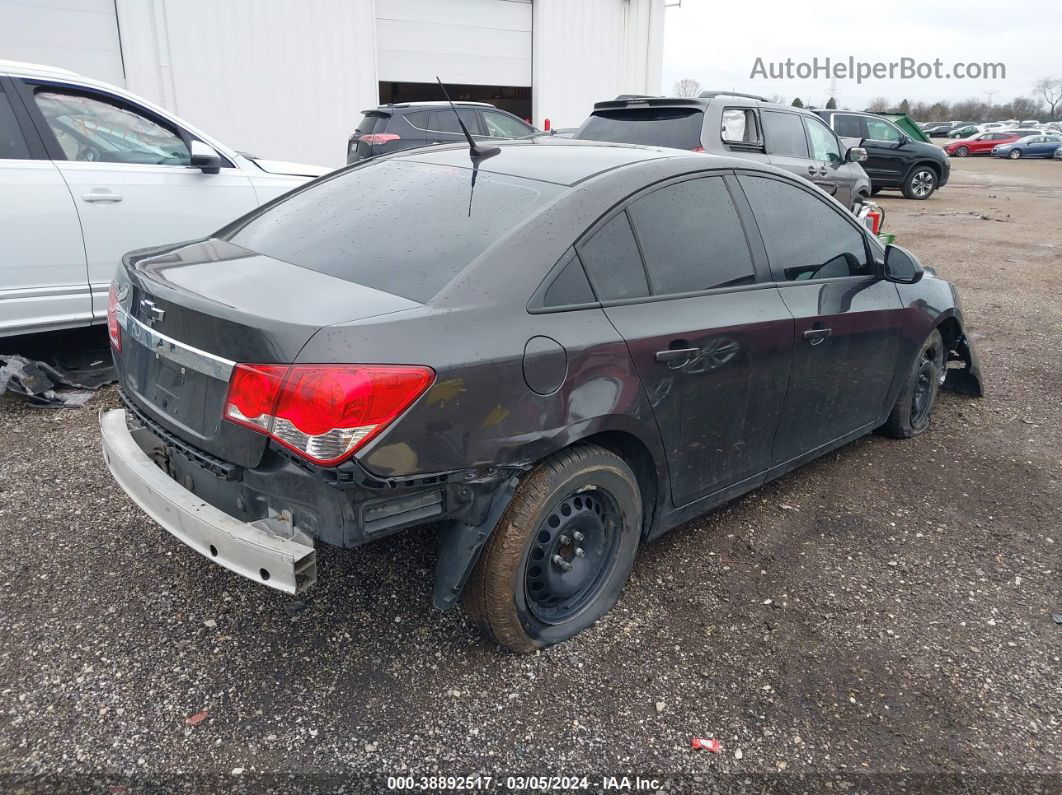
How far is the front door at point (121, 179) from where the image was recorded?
15.3ft

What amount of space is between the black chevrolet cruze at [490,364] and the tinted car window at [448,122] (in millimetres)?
8326

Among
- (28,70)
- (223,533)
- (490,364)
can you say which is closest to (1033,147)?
(28,70)

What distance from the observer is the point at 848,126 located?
1702 centimetres

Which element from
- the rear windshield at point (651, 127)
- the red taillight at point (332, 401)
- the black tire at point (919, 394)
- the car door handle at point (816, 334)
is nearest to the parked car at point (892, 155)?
the rear windshield at point (651, 127)

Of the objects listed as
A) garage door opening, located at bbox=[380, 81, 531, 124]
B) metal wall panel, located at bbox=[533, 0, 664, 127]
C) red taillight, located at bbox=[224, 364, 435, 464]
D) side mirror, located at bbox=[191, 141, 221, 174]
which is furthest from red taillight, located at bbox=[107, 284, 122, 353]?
garage door opening, located at bbox=[380, 81, 531, 124]

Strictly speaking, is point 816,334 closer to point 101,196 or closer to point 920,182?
point 101,196

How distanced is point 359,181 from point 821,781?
258 cm

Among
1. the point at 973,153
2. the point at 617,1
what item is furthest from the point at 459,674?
the point at 973,153

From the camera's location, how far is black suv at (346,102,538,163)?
10734 mm

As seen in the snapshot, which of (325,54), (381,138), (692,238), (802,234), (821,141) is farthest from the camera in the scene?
(325,54)

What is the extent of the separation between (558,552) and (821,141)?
8.66 metres

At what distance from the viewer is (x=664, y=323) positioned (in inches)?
107

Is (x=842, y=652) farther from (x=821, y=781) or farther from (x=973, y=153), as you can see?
(x=973, y=153)

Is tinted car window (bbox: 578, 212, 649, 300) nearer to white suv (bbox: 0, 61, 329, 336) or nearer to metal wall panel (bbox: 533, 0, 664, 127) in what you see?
white suv (bbox: 0, 61, 329, 336)
